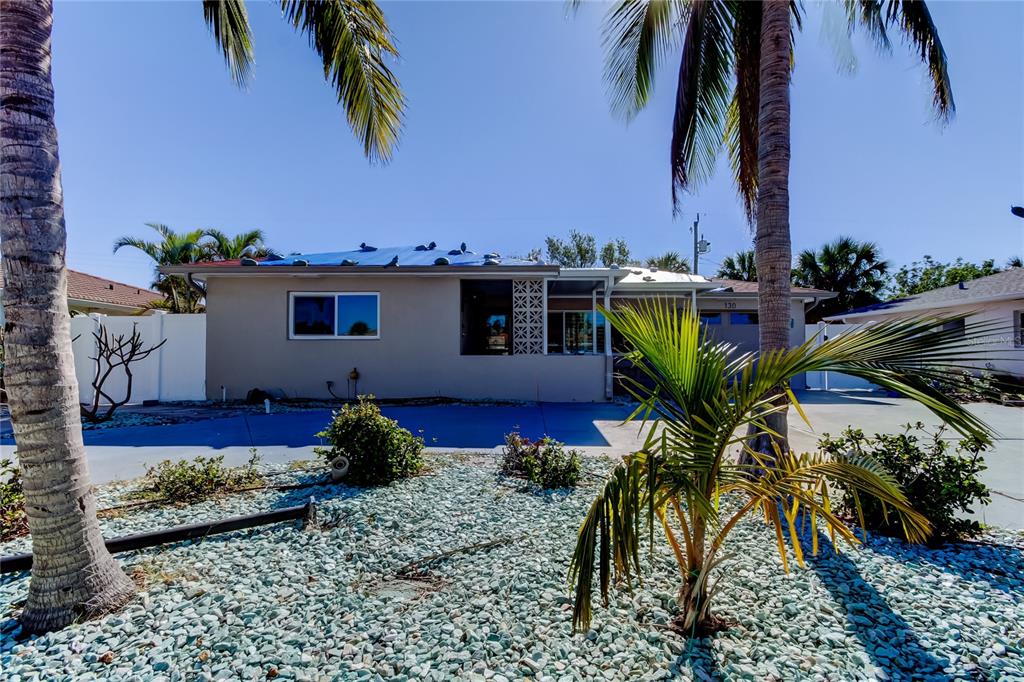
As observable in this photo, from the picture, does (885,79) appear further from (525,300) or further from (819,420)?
(525,300)

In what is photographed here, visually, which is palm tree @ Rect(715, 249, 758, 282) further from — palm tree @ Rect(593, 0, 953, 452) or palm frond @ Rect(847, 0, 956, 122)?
palm tree @ Rect(593, 0, 953, 452)

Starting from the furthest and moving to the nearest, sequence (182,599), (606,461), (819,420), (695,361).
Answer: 1. (819,420)
2. (606,461)
3. (182,599)
4. (695,361)

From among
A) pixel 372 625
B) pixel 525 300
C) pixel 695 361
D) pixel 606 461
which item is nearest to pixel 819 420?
pixel 606 461

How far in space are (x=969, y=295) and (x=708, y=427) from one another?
65.8ft

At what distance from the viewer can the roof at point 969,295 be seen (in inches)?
534

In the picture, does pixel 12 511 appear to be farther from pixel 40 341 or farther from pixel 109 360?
Result: pixel 109 360

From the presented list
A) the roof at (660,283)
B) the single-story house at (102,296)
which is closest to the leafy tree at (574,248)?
the roof at (660,283)

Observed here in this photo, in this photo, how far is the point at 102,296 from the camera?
55.4ft

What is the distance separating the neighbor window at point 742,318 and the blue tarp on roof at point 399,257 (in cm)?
902

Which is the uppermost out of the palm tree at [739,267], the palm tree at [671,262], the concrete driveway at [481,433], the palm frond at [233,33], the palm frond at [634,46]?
the palm tree at [671,262]

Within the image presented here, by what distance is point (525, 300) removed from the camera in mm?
10531

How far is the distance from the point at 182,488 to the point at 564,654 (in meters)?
3.91

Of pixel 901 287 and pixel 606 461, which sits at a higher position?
pixel 901 287

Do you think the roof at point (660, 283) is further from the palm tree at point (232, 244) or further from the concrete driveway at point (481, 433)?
the palm tree at point (232, 244)
